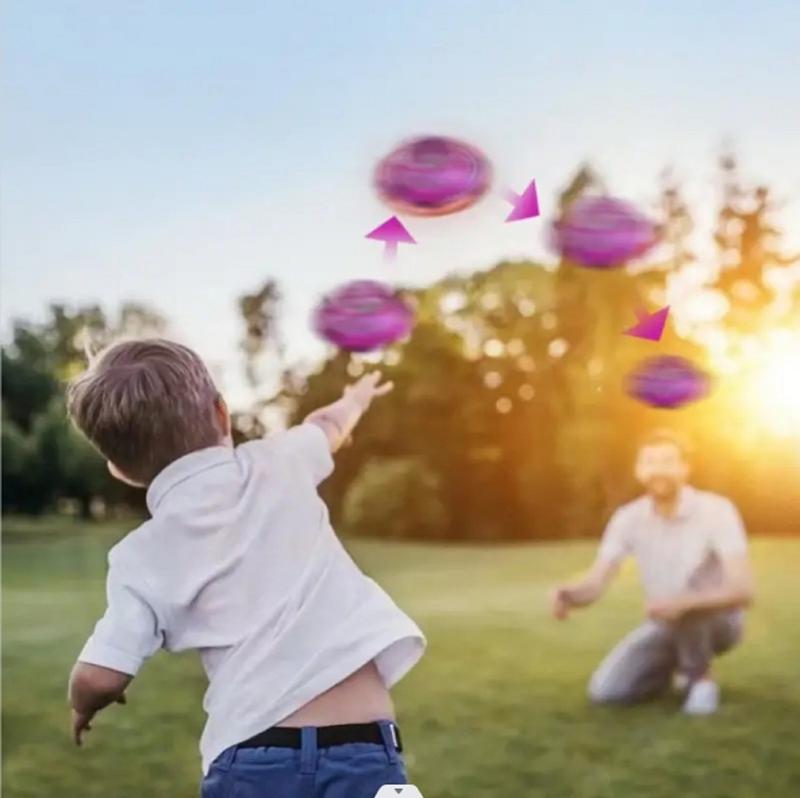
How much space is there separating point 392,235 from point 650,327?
1.56 feet

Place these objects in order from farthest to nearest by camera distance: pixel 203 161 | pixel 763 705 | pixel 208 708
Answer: pixel 203 161
pixel 763 705
pixel 208 708

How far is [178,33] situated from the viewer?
3.01 metres

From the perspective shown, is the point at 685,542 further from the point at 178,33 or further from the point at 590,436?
the point at 178,33

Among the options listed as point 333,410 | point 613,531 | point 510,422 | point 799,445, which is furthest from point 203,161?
point 799,445

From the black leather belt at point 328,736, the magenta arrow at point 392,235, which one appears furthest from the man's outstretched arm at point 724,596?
the magenta arrow at point 392,235

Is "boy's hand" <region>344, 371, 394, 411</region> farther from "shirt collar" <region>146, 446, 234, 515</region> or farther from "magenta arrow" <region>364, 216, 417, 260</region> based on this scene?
"shirt collar" <region>146, 446, 234, 515</region>

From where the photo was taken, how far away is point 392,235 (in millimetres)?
2889

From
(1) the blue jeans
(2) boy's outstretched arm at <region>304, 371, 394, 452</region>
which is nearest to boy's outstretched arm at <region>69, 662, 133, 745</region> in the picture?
(1) the blue jeans

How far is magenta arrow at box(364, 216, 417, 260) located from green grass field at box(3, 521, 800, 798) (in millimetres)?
523

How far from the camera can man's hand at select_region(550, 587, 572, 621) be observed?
2887mm

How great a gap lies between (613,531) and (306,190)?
0.81 metres

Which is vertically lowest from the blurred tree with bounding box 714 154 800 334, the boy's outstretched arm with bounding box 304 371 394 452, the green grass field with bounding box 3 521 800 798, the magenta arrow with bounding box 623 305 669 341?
the green grass field with bounding box 3 521 800 798

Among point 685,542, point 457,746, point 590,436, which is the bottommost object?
point 457,746

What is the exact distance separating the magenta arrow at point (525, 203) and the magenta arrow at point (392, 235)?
0.59 feet
